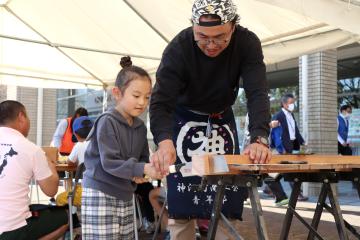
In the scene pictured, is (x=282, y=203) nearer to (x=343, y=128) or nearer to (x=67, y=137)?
(x=343, y=128)

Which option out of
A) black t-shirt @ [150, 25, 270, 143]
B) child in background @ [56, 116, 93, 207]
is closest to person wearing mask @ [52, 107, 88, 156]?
child in background @ [56, 116, 93, 207]

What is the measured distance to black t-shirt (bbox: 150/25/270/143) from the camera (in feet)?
7.18

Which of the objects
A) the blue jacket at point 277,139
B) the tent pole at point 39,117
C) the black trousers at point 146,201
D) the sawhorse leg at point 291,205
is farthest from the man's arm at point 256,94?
the tent pole at point 39,117

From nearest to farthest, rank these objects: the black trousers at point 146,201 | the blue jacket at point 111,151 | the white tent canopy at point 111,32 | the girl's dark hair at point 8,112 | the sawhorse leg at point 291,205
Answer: the blue jacket at point 111,151, the sawhorse leg at point 291,205, the girl's dark hair at point 8,112, the white tent canopy at point 111,32, the black trousers at point 146,201

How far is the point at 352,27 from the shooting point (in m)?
3.66

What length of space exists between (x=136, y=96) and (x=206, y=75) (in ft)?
1.39

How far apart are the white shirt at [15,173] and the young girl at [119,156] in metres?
0.66

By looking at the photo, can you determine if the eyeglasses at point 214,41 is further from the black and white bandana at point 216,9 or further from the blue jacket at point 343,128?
the blue jacket at point 343,128

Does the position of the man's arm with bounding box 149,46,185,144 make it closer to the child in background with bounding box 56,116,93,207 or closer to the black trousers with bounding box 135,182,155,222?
the child in background with bounding box 56,116,93,207

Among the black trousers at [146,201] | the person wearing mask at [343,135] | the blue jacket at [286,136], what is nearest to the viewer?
the black trousers at [146,201]

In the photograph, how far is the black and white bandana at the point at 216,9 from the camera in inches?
77.2

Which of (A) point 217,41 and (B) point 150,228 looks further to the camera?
(B) point 150,228

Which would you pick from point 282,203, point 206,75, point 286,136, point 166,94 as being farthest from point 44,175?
point 286,136

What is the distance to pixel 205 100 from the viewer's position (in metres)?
2.37
